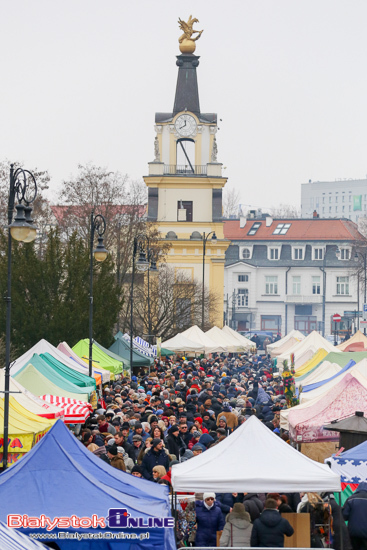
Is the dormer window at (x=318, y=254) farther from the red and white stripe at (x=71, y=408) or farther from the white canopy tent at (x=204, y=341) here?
the red and white stripe at (x=71, y=408)

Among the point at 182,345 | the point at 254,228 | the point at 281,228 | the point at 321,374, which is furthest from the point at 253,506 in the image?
the point at 254,228

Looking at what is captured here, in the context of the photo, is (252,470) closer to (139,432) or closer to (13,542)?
(13,542)

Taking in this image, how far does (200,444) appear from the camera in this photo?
17.0 m

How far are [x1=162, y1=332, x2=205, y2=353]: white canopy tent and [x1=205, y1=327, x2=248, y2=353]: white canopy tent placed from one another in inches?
123

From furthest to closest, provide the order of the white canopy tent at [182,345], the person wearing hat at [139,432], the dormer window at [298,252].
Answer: the dormer window at [298,252] → the white canopy tent at [182,345] → the person wearing hat at [139,432]

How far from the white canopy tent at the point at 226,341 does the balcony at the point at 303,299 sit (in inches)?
1836

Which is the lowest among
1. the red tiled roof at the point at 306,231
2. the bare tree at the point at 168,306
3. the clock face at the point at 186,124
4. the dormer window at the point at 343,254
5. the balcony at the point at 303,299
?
the bare tree at the point at 168,306

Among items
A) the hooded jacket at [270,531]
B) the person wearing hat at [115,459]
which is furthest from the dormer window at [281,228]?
the hooded jacket at [270,531]

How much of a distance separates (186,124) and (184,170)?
3.30m

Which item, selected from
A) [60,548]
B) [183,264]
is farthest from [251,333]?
[60,548]

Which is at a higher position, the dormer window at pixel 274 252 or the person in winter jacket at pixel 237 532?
the dormer window at pixel 274 252

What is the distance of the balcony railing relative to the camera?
7350 centimetres

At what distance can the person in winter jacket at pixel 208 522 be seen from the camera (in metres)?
12.6

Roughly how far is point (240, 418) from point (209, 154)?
5306cm
